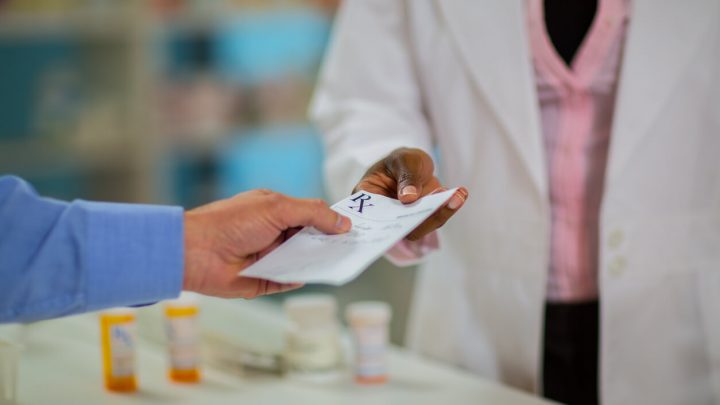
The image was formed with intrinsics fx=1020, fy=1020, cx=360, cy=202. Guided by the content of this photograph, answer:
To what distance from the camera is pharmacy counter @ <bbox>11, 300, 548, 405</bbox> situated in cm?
159

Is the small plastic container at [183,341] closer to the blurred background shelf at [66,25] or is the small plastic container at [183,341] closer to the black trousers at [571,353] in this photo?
the black trousers at [571,353]

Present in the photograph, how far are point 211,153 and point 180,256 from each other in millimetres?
3458

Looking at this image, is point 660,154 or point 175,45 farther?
point 175,45

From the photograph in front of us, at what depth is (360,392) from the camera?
5.39 feet

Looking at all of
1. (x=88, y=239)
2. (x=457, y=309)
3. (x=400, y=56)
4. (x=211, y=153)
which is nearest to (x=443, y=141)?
(x=400, y=56)

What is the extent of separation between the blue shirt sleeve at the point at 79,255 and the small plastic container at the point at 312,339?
54 cm

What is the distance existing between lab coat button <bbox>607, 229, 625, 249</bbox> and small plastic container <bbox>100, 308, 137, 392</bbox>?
2.53 ft

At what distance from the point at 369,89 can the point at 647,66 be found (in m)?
0.47

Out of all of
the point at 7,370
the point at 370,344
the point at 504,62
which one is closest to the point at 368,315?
the point at 370,344

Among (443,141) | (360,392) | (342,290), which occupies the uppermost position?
(443,141)

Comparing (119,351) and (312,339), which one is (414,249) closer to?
(312,339)

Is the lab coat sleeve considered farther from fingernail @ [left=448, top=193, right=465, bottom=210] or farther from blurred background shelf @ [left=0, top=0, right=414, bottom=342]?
blurred background shelf @ [left=0, top=0, right=414, bottom=342]

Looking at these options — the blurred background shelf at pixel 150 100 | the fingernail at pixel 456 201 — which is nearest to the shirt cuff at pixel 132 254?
the fingernail at pixel 456 201

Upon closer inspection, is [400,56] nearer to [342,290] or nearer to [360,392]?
[360,392]
